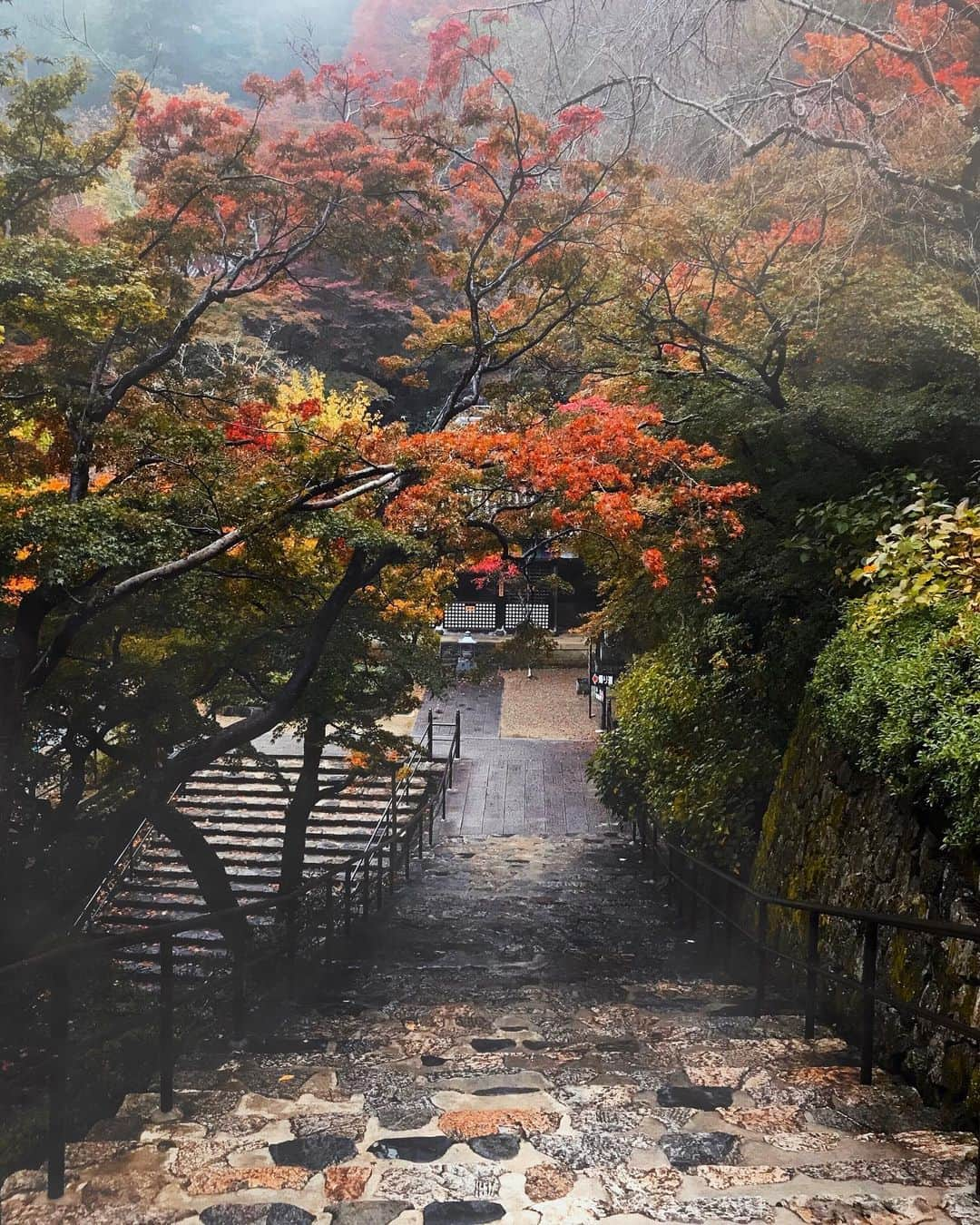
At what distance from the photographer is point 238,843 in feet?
42.6

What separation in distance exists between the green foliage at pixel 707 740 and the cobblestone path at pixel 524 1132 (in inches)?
109

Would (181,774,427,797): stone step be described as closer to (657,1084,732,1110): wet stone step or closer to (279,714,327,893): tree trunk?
(279,714,327,893): tree trunk

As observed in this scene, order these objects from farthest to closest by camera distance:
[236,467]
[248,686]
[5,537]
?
[248,686], [236,467], [5,537]

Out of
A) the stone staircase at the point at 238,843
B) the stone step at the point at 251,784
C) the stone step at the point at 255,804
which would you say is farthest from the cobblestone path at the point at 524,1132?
the stone step at the point at 251,784

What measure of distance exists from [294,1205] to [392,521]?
6.27m

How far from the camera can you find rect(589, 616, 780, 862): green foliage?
345 inches

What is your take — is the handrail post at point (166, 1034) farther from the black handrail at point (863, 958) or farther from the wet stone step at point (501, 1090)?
the black handrail at point (863, 958)

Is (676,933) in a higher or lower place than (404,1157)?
lower

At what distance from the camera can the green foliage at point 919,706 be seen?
3.99 m

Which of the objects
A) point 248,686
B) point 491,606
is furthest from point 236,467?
point 491,606

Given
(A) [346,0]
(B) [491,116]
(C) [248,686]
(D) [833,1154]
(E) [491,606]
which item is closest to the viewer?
(D) [833,1154]

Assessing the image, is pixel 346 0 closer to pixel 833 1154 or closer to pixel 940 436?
pixel 940 436

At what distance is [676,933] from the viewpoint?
9.57 metres

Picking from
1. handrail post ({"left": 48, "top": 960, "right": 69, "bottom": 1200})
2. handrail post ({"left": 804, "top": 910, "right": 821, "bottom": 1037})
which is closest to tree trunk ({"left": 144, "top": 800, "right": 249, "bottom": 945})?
handrail post ({"left": 48, "top": 960, "right": 69, "bottom": 1200})
